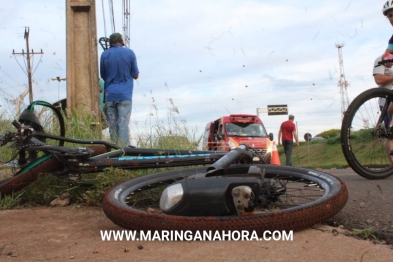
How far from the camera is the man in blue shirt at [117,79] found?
693 centimetres

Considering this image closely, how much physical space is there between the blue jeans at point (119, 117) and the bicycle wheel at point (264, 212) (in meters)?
2.58

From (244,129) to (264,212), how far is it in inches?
668

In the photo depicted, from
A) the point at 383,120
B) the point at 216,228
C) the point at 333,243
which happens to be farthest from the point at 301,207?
the point at 383,120

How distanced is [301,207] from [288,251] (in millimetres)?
408

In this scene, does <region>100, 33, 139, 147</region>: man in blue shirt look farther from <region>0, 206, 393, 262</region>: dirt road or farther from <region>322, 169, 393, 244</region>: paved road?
<region>0, 206, 393, 262</region>: dirt road

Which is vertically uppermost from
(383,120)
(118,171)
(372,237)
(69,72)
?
(69,72)

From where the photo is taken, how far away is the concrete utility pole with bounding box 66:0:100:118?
A: 705 cm

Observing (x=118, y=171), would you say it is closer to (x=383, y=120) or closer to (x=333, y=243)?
(x=333, y=243)

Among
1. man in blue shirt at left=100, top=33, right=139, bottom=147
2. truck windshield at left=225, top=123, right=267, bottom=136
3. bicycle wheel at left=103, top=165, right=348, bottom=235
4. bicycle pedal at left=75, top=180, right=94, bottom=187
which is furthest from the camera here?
truck windshield at left=225, top=123, right=267, bottom=136

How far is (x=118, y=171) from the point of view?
410 cm

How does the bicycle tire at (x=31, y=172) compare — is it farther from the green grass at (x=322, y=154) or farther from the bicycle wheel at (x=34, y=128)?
the green grass at (x=322, y=154)

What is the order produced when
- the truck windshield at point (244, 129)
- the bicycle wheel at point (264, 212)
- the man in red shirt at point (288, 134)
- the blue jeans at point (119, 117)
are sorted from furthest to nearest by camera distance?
1. the truck windshield at point (244, 129)
2. the man in red shirt at point (288, 134)
3. the blue jeans at point (119, 117)
4. the bicycle wheel at point (264, 212)

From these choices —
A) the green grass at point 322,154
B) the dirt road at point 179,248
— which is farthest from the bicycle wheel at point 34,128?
the green grass at point 322,154

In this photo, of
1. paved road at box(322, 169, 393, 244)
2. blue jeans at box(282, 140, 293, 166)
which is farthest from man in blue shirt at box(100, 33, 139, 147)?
blue jeans at box(282, 140, 293, 166)
